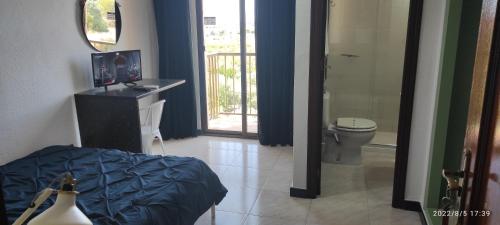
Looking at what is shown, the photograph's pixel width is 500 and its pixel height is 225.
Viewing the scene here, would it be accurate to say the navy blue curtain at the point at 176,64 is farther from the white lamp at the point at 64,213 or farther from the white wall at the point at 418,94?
the white lamp at the point at 64,213

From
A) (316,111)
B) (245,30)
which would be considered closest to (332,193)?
(316,111)

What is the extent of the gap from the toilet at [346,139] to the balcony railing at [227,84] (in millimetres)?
1145

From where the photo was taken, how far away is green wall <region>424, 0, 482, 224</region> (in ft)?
7.85

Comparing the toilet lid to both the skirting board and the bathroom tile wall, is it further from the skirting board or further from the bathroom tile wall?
the skirting board

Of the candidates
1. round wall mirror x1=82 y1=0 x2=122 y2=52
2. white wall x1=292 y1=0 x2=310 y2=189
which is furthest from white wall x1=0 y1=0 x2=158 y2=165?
white wall x1=292 y1=0 x2=310 y2=189

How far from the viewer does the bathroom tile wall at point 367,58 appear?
4438 millimetres

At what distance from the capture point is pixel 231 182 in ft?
11.4

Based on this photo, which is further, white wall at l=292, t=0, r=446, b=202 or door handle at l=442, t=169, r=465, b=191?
white wall at l=292, t=0, r=446, b=202

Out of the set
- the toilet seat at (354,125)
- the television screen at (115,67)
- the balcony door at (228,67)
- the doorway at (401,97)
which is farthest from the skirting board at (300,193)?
the television screen at (115,67)

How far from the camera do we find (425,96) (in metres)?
2.70

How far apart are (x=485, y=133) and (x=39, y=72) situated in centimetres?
297

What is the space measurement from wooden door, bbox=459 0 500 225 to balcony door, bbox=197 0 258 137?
3.47 metres

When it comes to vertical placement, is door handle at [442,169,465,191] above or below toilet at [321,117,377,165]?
above

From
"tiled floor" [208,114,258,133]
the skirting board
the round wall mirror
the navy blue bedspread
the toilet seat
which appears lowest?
the skirting board
